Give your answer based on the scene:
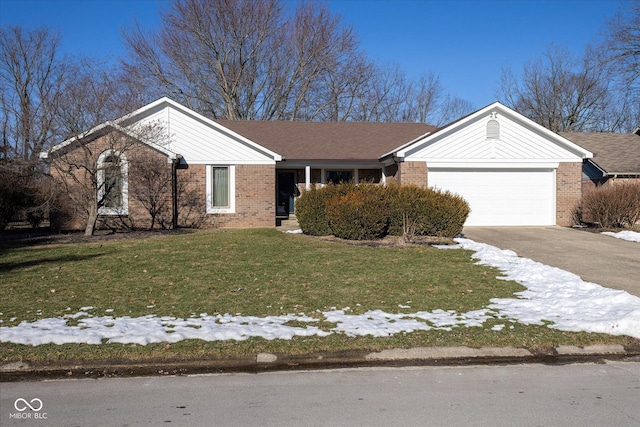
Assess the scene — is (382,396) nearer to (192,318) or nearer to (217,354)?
(217,354)

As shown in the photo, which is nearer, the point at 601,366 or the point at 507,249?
the point at 601,366

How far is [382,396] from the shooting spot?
508 centimetres

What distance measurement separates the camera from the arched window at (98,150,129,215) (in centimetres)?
1684

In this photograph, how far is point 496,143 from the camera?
20000mm

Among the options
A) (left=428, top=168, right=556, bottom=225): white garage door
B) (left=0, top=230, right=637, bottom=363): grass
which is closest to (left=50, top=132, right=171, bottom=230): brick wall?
(left=0, top=230, right=637, bottom=363): grass

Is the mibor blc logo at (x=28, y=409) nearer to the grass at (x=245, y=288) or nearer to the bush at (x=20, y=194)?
the grass at (x=245, y=288)

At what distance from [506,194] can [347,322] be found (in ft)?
48.9

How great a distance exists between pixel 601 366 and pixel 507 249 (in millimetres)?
8638

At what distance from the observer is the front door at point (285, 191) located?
24.2 metres

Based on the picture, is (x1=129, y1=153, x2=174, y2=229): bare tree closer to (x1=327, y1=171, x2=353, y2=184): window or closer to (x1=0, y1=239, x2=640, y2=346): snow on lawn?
(x1=327, y1=171, x2=353, y2=184): window

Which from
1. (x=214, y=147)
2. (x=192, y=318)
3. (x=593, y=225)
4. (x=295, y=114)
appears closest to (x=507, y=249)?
(x=593, y=225)

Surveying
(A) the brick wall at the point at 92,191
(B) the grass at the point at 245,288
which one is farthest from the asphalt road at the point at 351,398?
(A) the brick wall at the point at 92,191

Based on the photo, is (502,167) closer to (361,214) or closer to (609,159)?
(361,214)

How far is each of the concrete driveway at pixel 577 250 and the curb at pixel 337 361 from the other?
3.63 metres
